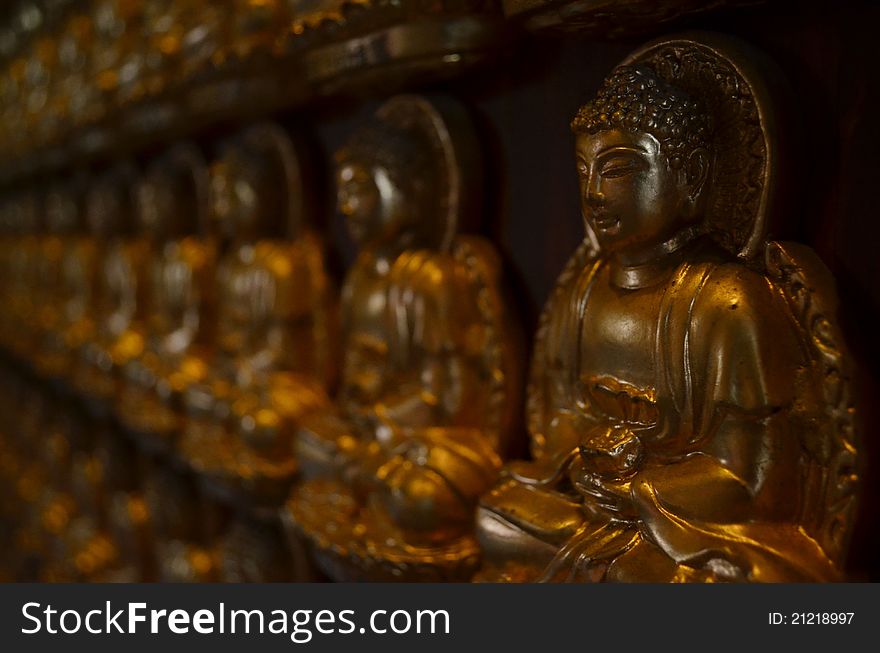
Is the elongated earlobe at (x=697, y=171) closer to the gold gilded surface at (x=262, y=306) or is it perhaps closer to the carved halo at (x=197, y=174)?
the gold gilded surface at (x=262, y=306)

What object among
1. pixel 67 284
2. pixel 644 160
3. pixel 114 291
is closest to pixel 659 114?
pixel 644 160

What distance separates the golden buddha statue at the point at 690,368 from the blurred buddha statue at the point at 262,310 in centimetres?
44

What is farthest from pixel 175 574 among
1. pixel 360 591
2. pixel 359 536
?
pixel 360 591

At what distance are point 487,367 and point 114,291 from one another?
977 millimetres

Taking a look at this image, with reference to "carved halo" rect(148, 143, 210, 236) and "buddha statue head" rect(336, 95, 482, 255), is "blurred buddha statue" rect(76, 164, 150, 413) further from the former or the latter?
"buddha statue head" rect(336, 95, 482, 255)

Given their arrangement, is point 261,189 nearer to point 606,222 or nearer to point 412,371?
point 412,371

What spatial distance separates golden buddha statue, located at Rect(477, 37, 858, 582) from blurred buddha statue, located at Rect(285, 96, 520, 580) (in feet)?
0.32

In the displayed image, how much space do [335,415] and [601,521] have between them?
38 centimetres

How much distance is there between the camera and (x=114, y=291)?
5.06 ft

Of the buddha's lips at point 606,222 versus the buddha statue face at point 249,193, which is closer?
the buddha's lips at point 606,222

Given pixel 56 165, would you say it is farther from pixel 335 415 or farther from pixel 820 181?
pixel 820 181

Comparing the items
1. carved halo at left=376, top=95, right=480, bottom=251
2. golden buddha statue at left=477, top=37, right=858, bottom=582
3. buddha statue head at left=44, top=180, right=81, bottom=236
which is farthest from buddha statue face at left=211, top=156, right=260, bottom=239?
buddha statue head at left=44, top=180, right=81, bottom=236

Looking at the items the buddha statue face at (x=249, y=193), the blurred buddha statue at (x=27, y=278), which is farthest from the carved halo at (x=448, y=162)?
the blurred buddha statue at (x=27, y=278)

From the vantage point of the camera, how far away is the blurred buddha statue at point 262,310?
40.2 inches
